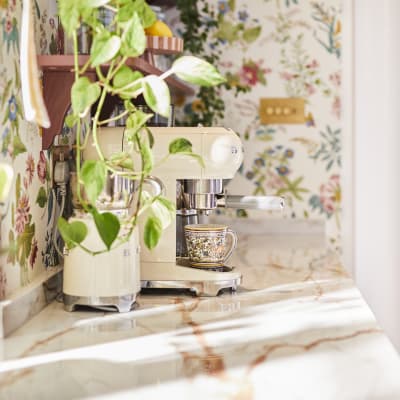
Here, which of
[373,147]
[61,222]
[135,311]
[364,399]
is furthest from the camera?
[373,147]

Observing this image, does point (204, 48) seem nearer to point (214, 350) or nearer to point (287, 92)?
point (287, 92)

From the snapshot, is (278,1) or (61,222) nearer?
(61,222)

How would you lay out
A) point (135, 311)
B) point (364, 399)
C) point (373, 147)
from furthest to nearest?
point (373, 147)
point (135, 311)
point (364, 399)

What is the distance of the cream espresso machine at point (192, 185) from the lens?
58.1 inches

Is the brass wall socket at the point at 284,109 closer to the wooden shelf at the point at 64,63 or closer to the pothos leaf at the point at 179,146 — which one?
the wooden shelf at the point at 64,63

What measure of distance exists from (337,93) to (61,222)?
1651mm

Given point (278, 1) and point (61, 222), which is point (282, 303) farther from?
point (278, 1)

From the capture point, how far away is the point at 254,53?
8.12 ft

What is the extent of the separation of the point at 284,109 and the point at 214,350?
1.54m

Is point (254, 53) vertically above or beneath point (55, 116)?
above

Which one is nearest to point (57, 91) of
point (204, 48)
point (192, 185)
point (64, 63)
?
point (64, 63)

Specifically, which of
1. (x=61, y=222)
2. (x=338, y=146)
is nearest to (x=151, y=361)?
(x=61, y=222)

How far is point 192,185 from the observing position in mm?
1526

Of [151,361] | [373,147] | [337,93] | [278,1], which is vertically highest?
[278,1]
